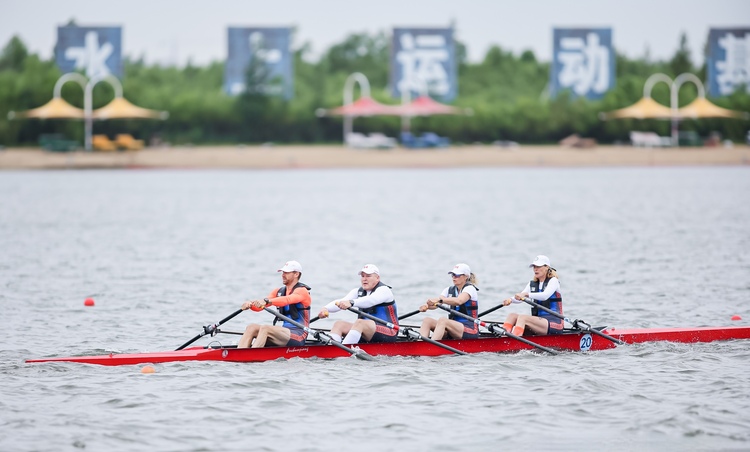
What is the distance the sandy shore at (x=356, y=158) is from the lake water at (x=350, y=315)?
28.1 feet

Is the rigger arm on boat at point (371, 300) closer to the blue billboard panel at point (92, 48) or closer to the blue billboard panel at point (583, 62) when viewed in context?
the blue billboard panel at point (583, 62)

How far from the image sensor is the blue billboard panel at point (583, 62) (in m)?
64.2

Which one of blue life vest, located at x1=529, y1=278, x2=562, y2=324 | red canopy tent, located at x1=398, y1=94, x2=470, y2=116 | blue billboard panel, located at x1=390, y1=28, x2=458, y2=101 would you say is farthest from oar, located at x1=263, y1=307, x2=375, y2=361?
blue billboard panel, located at x1=390, y1=28, x2=458, y2=101

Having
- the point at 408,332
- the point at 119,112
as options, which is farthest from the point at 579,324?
the point at 119,112

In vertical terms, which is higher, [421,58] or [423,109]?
[421,58]

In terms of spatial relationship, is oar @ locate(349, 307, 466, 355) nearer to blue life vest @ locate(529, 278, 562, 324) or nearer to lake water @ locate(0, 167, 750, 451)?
lake water @ locate(0, 167, 750, 451)

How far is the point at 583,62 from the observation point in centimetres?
6488

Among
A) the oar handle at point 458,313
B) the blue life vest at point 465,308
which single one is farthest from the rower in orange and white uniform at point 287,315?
the blue life vest at point 465,308

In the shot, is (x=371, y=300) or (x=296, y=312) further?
(x=371, y=300)

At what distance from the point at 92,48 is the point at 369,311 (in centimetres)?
5071

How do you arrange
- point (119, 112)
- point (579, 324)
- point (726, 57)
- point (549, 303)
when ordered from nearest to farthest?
point (549, 303), point (579, 324), point (119, 112), point (726, 57)

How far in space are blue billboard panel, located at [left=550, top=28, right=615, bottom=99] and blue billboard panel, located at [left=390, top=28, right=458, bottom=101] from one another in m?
5.63

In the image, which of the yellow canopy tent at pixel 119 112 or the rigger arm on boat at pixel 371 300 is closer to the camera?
the rigger arm on boat at pixel 371 300

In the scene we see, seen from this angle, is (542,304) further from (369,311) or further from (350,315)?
(350,315)
